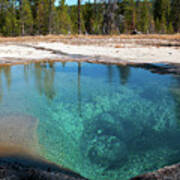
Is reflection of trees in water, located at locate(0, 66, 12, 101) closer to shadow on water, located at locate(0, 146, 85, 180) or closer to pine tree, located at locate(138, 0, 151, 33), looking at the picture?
shadow on water, located at locate(0, 146, 85, 180)

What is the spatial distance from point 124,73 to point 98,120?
243 centimetres

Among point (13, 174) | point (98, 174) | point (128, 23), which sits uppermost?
point (128, 23)

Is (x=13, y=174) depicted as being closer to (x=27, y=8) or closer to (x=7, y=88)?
(x=7, y=88)

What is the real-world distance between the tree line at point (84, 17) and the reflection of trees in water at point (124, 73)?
20.9m

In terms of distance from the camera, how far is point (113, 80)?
4.25 meters

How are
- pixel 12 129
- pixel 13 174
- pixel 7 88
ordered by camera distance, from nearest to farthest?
pixel 13 174 < pixel 12 129 < pixel 7 88

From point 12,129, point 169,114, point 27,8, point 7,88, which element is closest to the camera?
point 12,129

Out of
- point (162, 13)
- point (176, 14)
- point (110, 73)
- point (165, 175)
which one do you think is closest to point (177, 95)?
point (110, 73)

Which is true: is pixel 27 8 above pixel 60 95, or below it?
above

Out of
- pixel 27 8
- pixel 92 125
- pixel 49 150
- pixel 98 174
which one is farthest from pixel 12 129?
pixel 27 8

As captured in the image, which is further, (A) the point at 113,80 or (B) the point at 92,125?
(A) the point at 113,80

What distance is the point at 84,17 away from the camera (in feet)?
128

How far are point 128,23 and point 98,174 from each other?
126 feet

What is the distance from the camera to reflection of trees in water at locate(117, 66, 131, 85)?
424cm
